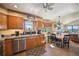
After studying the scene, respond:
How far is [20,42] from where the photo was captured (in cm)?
386

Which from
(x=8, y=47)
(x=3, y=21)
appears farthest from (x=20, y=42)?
(x=3, y=21)

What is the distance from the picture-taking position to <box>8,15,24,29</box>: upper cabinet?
3603 millimetres

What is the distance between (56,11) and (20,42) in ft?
4.60

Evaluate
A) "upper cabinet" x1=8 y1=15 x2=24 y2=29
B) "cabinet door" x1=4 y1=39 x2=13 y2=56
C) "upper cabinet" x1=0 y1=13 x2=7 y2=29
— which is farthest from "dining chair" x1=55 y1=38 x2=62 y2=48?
"upper cabinet" x1=0 y1=13 x2=7 y2=29

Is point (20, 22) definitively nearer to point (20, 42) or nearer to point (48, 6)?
point (20, 42)

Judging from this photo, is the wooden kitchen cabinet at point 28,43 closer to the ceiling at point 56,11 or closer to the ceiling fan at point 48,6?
the ceiling at point 56,11

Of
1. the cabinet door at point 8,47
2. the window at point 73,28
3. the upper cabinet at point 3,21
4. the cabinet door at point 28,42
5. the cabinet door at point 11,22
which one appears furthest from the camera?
the cabinet door at point 28,42

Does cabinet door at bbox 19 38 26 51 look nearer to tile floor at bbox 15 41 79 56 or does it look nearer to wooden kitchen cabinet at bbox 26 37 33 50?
wooden kitchen cabinet at bbox 26 37 33 50

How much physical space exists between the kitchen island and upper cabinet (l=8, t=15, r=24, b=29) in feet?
1.04

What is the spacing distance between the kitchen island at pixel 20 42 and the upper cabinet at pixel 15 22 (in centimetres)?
32

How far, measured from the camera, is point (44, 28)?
11.2 ft

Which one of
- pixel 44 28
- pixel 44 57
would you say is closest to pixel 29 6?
pixel 44 28

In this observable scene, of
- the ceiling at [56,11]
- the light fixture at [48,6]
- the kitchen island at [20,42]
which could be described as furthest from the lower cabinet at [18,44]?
the light fixture at [48,6]

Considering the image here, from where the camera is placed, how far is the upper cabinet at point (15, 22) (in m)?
3.60
